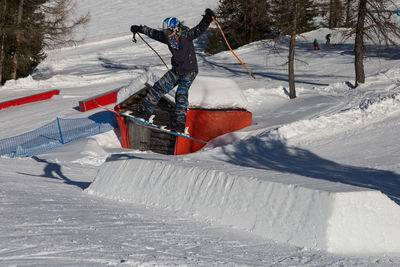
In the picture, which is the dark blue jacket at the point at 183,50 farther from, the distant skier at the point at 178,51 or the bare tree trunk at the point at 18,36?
the bare tree trunk at the point at 18,36

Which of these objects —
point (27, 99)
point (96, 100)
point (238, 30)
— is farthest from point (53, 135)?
point (238, 30)

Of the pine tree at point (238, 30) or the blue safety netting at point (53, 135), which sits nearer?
the blue safety netting at point (53, 135)

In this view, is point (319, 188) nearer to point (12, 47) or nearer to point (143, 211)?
point (143, 211)

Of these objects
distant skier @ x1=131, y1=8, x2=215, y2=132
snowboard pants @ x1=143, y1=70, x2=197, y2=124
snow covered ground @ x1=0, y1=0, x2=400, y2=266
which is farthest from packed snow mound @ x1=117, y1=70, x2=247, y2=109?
distant skier @ x1=131, y1=8, x2=215, y2=132

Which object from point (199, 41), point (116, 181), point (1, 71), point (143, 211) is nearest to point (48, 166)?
point (116, 181)

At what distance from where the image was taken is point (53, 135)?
16438 millimetres

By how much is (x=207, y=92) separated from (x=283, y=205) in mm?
9396

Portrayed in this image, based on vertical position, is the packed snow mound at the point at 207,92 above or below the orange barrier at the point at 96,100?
above

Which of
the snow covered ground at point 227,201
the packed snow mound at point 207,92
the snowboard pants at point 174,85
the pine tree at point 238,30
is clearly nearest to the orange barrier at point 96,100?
the snow covered ground at point 227,201

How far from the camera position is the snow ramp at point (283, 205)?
4242 millimetres

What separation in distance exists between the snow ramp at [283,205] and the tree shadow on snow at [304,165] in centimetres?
231

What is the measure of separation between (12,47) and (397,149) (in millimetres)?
28498

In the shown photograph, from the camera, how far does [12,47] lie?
3212cm

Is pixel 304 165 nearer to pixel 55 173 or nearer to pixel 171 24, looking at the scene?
pixel 171 24
